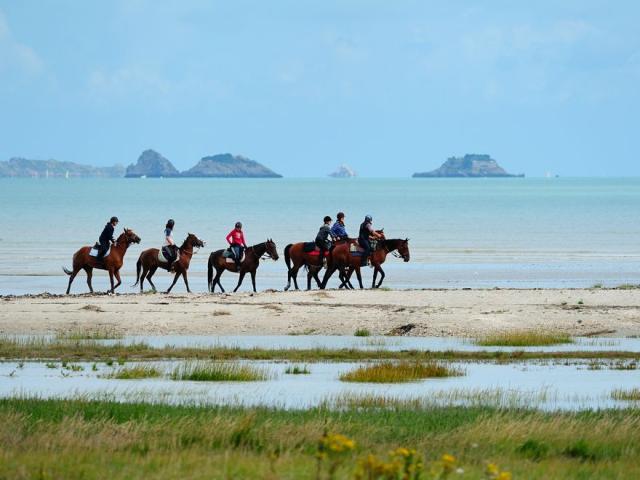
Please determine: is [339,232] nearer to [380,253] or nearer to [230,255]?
[380,253]

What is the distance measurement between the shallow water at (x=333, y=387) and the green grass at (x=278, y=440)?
1.24 meters

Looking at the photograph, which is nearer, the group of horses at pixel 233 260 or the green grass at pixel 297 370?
the green grass at pixel 297 370

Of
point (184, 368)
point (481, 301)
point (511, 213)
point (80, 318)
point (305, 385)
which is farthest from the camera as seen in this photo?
point (511, 213)

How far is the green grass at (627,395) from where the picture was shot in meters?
17.3

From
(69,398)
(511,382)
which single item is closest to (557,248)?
(511,382)

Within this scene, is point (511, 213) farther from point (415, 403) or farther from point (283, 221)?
point (415, 403)

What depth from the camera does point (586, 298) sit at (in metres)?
31.4

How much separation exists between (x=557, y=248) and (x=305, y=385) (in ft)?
160

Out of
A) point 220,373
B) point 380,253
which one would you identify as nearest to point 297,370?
point 220,373

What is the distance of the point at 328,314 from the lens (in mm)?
28266

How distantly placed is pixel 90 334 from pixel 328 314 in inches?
216

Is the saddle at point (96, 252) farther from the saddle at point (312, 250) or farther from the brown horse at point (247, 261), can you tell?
the saddle at point (312, 250)

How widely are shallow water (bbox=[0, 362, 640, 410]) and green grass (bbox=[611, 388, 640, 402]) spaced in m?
0.14

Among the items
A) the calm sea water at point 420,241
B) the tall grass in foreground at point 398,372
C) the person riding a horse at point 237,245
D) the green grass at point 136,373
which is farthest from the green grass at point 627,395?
the calm sea water at point 420,241
